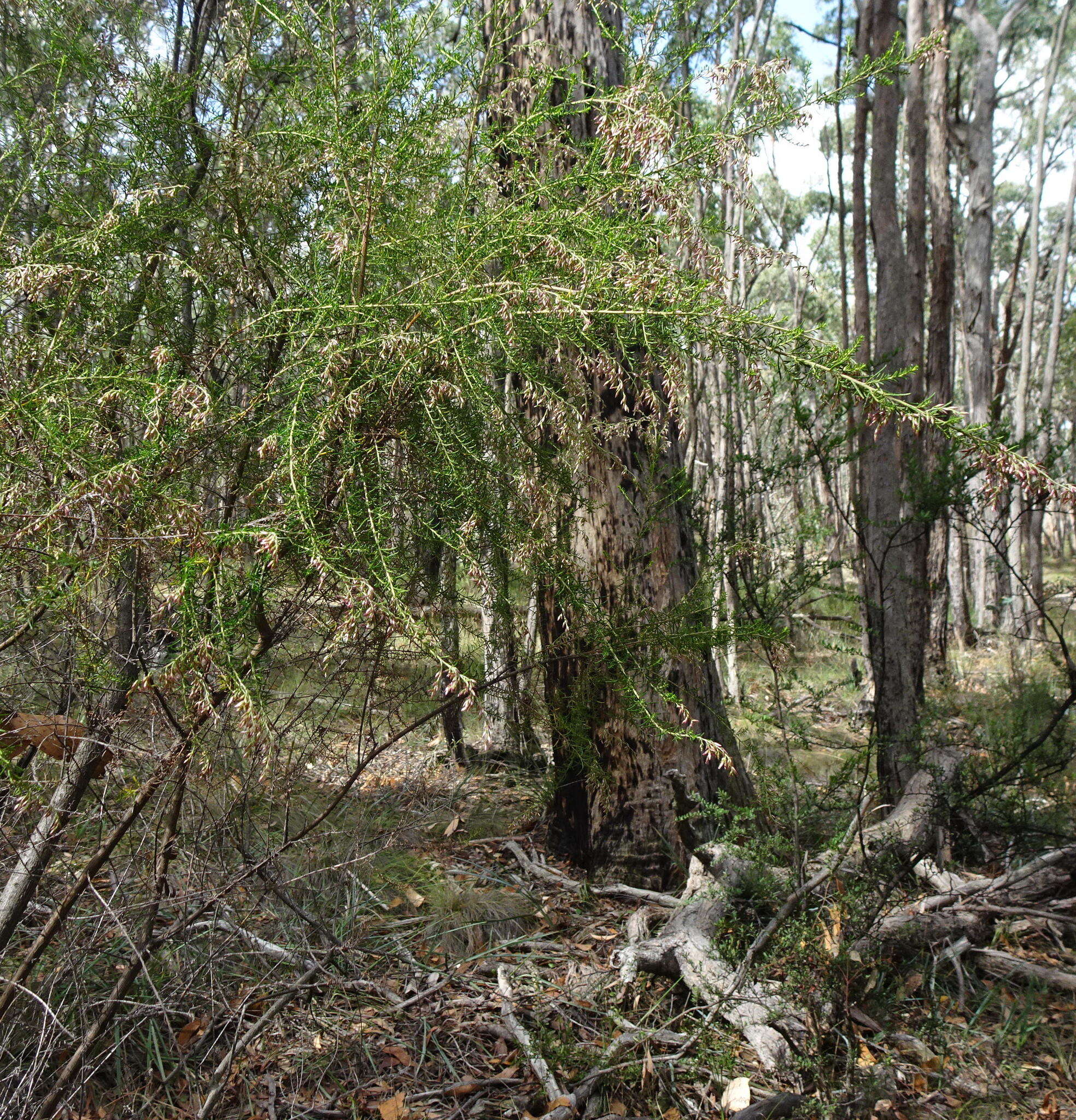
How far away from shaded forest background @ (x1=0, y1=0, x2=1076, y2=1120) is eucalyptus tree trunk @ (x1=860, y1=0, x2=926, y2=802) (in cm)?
50

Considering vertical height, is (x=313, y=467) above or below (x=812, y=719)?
above

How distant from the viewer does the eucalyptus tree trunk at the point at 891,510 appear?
14.6ft

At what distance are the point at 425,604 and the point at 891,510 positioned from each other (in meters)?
3.34

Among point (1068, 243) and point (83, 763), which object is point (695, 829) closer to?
point (83, 763)

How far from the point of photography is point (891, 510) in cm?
471

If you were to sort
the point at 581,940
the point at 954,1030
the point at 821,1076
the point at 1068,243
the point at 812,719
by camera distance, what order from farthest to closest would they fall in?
the point at 1068,243
the point at 812,719
the point at 581,940
the point at 954,1030
the point at 821,1076

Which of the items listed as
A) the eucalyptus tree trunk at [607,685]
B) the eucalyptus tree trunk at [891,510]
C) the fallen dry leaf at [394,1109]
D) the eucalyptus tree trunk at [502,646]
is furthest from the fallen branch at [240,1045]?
the eucalyptus tree trunk at [891,510]

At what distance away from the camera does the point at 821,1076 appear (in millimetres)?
2305

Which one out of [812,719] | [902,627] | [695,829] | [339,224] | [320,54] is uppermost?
[320,54]

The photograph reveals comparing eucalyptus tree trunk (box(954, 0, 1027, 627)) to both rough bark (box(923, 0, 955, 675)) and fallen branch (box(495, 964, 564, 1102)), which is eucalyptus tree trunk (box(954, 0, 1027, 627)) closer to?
rough bark (box(923, 0, 955, 675))

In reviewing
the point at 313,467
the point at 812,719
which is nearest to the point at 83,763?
the point at 313,467

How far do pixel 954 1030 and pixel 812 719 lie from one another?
4955mm

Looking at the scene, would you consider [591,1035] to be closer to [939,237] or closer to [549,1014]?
[549,1014]

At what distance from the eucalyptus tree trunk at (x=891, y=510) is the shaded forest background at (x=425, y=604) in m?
0.50
